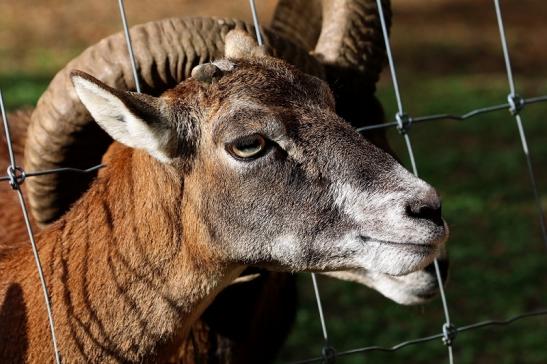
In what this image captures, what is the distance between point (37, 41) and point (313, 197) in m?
14.0

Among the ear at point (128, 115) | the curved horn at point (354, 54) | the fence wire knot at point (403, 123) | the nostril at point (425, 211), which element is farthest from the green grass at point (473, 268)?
the ear at point (128, 115)

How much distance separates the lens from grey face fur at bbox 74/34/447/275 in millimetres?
3814

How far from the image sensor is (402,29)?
19.0 meters

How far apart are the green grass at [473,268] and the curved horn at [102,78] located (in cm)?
261

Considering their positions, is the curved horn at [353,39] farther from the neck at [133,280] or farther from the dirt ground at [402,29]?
the dirt ground at [402,29]

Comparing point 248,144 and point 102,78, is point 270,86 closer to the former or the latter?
point 248,144

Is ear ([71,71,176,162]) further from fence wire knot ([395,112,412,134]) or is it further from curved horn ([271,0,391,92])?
curved horn ([271,0,391,92])

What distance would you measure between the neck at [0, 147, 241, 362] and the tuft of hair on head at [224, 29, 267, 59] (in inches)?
28.0

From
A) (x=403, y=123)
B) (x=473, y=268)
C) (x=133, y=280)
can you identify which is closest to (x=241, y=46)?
(x=403, y=123)

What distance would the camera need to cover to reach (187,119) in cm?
391

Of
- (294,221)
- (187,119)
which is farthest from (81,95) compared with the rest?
(294,221)

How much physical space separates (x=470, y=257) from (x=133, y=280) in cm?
633

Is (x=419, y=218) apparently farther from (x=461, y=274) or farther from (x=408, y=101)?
(x=408, y=101)

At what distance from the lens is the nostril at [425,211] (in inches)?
148
